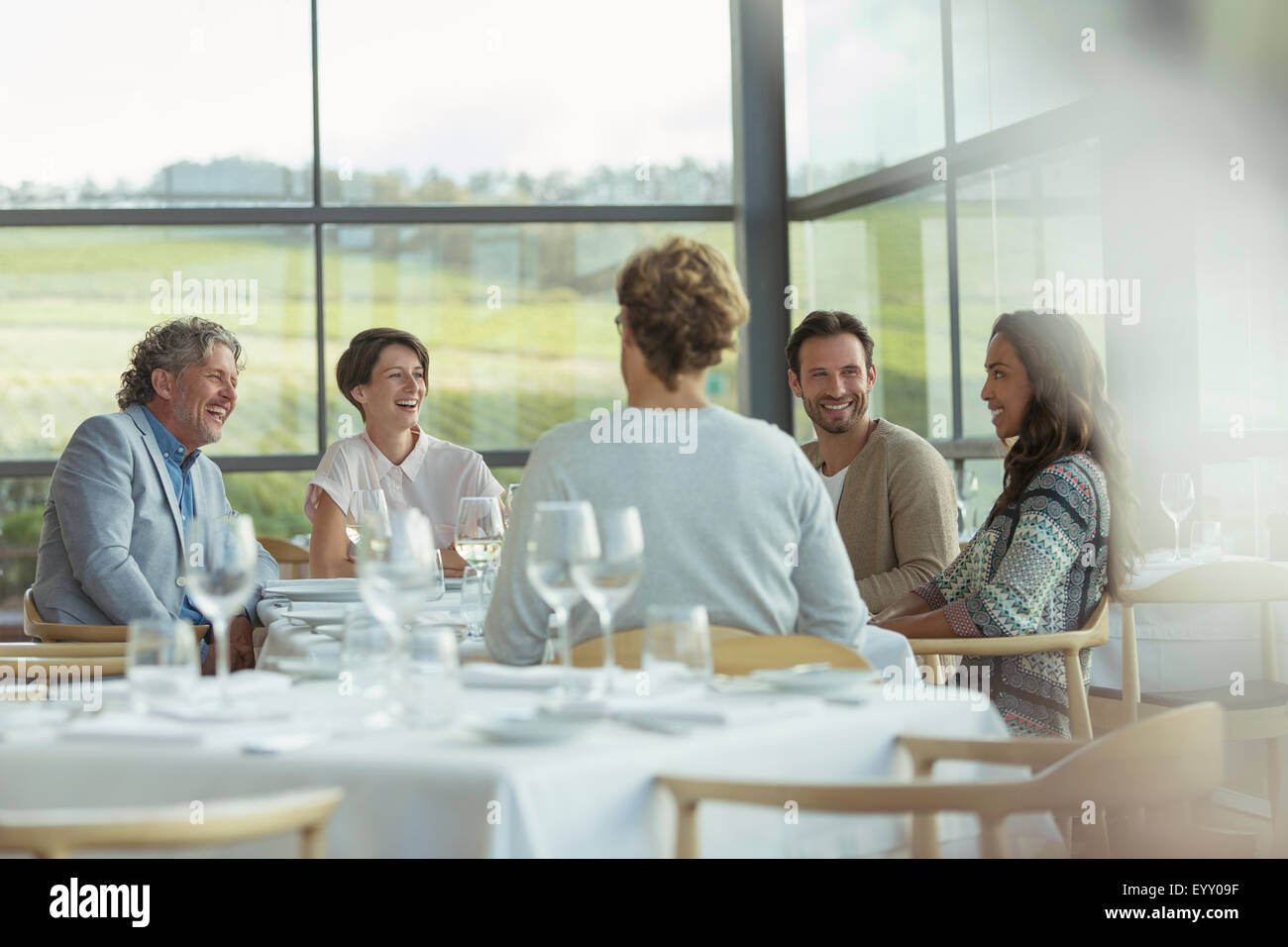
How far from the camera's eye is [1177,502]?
4188 mm

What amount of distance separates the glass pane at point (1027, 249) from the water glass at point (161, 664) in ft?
12.2

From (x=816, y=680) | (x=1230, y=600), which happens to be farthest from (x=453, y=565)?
(x=816, y=680)

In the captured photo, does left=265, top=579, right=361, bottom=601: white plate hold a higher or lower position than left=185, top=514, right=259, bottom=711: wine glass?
lower

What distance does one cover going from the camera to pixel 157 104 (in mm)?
6570

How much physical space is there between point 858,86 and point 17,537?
173 inches

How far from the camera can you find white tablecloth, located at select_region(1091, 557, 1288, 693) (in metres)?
3.74

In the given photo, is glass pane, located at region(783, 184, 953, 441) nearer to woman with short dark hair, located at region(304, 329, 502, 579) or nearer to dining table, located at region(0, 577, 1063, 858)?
woman with short dark hair, located at region(304, 329, 502, 579)

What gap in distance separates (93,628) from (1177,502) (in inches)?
119

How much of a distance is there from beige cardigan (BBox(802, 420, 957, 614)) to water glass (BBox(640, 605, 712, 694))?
1771 millimetres

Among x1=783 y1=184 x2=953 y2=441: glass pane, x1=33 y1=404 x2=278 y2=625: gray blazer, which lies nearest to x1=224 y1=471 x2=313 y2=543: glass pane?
x1=783 y1=184 x2=953 y2=441: glass pane

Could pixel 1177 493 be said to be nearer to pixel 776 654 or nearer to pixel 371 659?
pixel 776 654

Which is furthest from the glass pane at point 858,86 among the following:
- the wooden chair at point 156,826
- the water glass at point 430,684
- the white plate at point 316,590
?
the wooden chair at point 156,826
